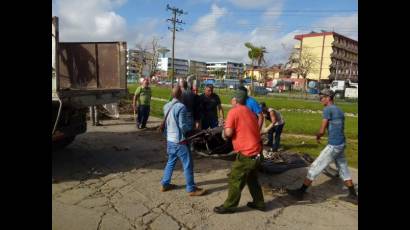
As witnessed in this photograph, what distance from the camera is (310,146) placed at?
30.7 feet

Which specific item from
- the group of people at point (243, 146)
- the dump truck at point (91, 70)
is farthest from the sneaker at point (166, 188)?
the dump truck at point (91, 70)

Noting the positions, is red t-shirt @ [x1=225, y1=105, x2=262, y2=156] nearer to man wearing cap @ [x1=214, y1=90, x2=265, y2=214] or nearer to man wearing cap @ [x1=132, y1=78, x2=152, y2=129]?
man wearing cap @ [x1=214, y1=90, x2=265, y2=214]

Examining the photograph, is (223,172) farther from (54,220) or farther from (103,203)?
(54,220)

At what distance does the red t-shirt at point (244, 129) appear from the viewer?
14.4 feet

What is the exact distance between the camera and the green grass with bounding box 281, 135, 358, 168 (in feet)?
27.3

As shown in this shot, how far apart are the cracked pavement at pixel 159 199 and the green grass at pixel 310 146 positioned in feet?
6.42

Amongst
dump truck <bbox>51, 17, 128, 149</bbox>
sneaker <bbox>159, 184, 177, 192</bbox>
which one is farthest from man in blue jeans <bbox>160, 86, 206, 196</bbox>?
dump truck <bbox>51, 17, 128, 149</bbox>

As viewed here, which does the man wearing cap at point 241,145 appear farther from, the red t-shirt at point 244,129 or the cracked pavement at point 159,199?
the cracked pavement at point 159,199

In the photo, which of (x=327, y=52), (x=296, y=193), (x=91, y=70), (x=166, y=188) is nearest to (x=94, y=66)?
(x=91, y=70)

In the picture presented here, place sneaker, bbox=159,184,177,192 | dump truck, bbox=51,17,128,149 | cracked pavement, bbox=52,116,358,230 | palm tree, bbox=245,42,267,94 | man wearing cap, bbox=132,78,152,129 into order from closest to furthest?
1. cracked pavement, bbox=52,116,358,230
2. sneaker, bbox=159,184,177,192
3. dump truck, bbox=51,17,128,149
4. man wearing cap, bbox=132,78,152,129
5. palm tree, bbox=245,42,267,94

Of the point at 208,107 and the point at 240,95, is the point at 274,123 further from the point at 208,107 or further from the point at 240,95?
the point at 240,95

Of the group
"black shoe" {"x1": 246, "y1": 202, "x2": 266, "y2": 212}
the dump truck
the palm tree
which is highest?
the palm tree

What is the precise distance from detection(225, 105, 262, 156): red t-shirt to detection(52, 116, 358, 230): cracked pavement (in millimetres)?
868
